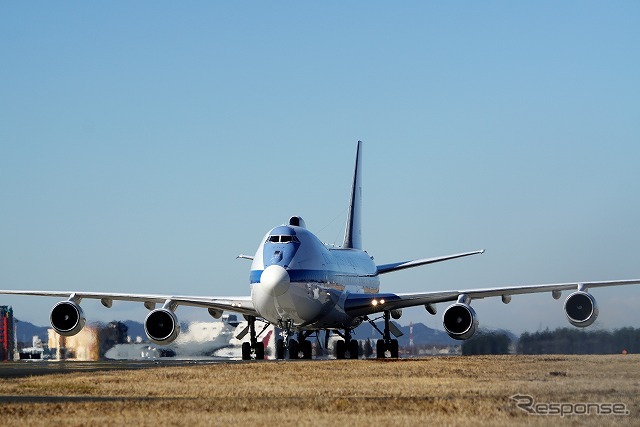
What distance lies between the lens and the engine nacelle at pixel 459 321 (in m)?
43.0

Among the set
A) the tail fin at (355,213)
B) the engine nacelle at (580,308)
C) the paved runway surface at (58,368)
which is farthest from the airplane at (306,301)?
the tail fin at (355,213)

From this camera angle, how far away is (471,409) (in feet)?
57.7

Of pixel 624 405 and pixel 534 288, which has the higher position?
pixel 534 288

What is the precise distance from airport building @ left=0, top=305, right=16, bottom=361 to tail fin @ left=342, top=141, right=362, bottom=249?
16.7 meters

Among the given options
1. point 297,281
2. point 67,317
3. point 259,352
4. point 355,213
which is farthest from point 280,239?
point 355,213

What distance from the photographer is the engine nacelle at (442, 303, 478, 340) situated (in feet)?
141

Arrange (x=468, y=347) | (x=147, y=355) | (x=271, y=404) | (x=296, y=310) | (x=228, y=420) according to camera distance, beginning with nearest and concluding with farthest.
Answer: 1. (x=228, y=420)
2. (x=271, y=404)
3. (x=296, y=310)
4. (x=468, y=347)
5. (x=147, y=355)

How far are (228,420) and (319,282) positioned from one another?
2653 cm

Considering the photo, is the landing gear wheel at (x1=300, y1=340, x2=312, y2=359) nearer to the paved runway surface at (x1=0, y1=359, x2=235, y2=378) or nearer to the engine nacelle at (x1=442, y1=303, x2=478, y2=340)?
the engine nacelle at (x1=442, y1=303, x2=478, y2=340)

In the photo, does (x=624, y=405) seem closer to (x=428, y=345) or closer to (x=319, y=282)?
(x=319, y=282)

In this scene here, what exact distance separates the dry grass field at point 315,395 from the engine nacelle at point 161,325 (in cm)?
1212

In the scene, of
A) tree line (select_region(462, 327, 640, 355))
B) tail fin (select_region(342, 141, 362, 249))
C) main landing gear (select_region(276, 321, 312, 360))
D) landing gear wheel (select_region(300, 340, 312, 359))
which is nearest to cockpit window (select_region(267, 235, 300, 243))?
main landing gear (select_region(276, 321, 312, 360))

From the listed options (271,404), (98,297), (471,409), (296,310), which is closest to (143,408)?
(271,404)

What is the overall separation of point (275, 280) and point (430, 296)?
8274 millimetres
